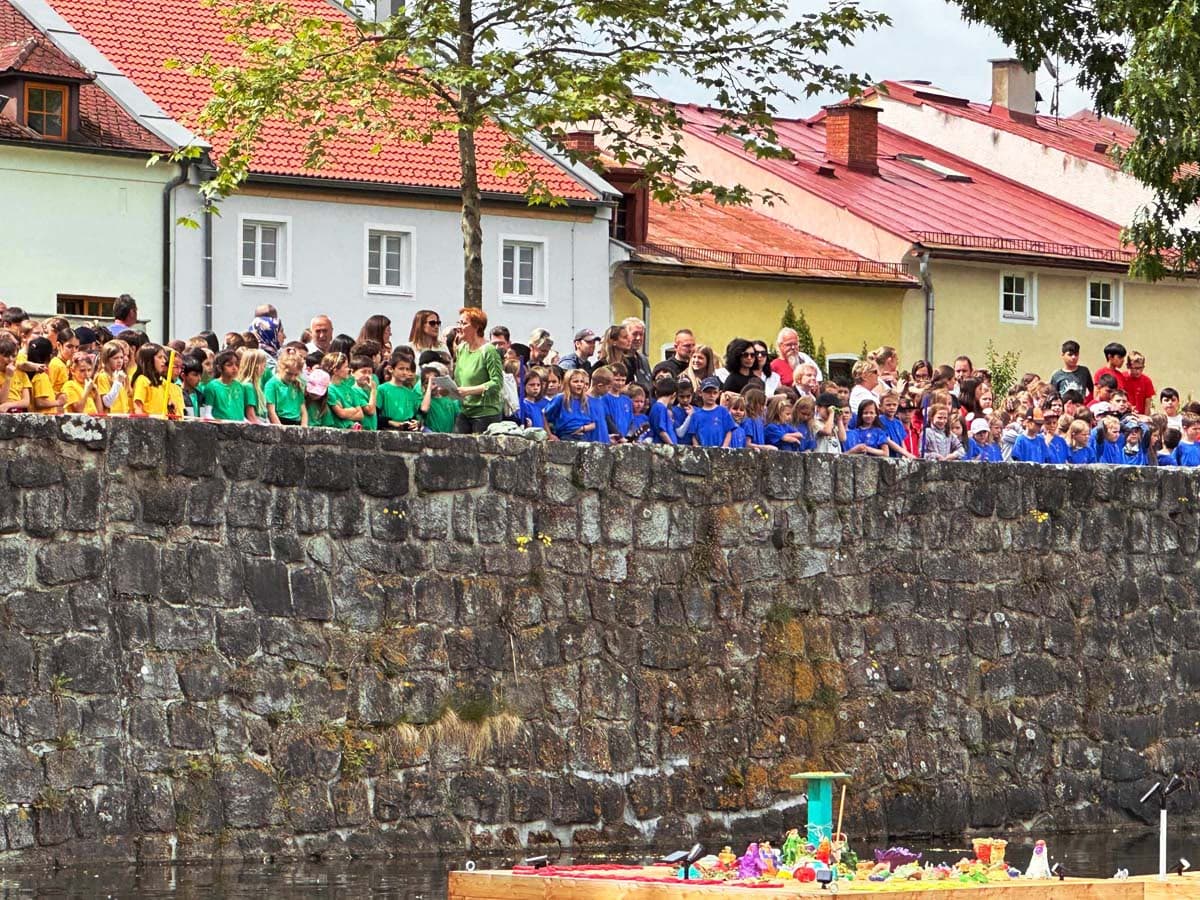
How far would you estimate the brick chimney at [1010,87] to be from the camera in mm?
55719

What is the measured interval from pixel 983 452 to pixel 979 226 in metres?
27.4

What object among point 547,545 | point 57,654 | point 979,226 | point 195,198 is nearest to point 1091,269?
point 979,226

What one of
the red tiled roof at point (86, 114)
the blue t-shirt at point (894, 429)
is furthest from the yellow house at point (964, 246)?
the blue t-shirt at point (894, 429)

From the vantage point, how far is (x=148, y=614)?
16484mm

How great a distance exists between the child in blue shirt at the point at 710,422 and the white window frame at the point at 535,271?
2207 cm

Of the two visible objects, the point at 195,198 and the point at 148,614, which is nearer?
the point at 148,614

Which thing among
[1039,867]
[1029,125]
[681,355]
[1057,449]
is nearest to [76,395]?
[681,355]

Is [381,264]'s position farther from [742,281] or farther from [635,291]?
[742,281]

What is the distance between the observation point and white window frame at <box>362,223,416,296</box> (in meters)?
40.2

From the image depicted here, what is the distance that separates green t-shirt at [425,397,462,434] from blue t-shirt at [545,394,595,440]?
0.71 metres

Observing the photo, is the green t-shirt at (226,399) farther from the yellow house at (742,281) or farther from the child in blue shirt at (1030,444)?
the yellow house at (742,281)

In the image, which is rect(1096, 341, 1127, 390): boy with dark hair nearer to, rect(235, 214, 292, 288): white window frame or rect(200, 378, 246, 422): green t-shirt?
rect(200, 378, 246, 422): green t-shirt

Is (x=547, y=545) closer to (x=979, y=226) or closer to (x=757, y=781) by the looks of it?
(x=757, y=781)

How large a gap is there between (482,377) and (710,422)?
1906 millimetres
